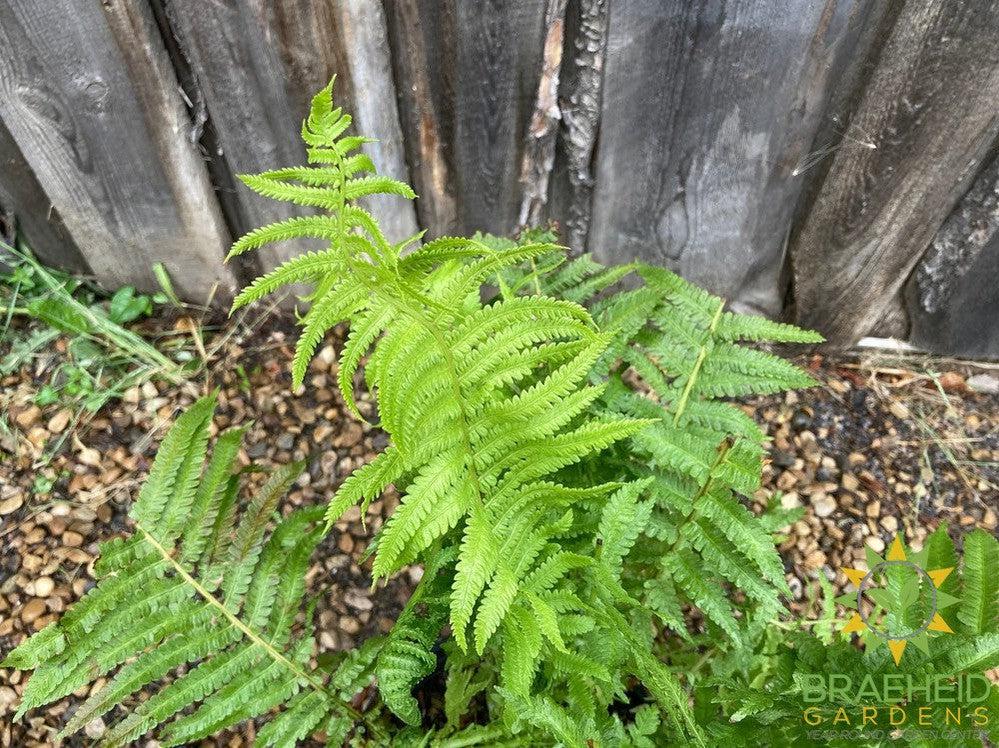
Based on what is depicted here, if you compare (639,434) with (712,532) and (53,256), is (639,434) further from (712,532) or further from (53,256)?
(53,256)

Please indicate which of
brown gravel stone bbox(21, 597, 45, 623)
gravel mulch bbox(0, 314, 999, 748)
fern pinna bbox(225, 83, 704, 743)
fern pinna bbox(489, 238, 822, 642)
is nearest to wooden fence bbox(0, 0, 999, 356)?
gravel mulch bbox(0, 314, 999, 748)

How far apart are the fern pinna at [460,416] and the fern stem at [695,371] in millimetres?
201

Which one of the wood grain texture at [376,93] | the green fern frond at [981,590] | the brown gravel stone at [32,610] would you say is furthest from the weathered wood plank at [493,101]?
the brown gravel stone at [32,610]

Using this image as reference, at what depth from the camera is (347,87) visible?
1781mm

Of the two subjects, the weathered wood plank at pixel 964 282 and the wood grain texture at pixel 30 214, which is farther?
the wood grain texture at pixel 30 214

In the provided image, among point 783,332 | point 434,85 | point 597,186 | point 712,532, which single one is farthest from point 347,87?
point 712,532

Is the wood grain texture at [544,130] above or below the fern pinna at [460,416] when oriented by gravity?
above

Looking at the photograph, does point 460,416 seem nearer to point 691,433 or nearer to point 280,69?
point 691,433

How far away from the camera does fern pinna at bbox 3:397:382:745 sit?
132 cm

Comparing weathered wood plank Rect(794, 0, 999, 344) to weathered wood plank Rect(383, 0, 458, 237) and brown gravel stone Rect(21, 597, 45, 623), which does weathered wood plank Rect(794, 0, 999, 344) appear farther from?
brown gravel stone Rect(21, 597, 45, 623)

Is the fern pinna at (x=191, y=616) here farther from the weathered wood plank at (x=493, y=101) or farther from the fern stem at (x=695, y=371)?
the weathered wood plank at (x=493, y=101)

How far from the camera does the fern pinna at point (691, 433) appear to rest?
1.37 m

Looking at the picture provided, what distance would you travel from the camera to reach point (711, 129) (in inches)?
70.3

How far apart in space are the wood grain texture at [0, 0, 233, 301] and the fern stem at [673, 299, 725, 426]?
1363 millimetres
